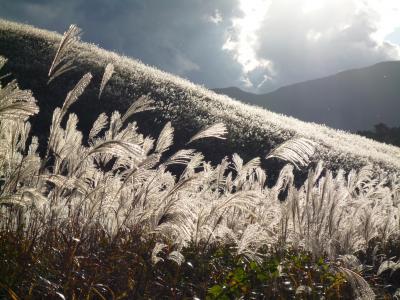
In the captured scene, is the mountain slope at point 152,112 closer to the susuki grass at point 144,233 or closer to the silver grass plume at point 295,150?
the susuki grass at point 144,233

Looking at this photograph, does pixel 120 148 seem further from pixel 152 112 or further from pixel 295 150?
pixel 152 112

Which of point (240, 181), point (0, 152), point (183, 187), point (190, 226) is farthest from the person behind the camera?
point (240, 181)

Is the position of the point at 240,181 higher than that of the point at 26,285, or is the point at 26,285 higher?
the point at 240,181

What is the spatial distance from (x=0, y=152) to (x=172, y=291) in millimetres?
1573

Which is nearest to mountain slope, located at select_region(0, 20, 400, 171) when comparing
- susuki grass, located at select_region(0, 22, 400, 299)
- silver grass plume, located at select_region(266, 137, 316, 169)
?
susuki grass, located at select_region(0, 22, 400, 299)

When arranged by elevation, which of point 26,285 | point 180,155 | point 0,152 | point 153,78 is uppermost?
point 153,78

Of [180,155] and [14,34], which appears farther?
[14,34]

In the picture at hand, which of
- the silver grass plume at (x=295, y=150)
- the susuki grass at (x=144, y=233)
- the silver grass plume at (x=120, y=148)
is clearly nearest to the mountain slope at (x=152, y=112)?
the susuki grass at (x=144, y=233)

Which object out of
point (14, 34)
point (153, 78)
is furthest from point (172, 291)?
point (14, 34)

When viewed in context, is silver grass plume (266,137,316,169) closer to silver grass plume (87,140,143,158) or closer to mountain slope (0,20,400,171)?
silver grass plume (87,140,143,158)

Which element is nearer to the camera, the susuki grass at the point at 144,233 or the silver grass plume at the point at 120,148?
the silver grass plume at the point at 120,148

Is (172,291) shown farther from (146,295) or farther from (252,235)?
(252,235)

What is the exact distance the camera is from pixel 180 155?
9.39ft

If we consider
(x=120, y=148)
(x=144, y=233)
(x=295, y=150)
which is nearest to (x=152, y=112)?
(x=144, y=233)
